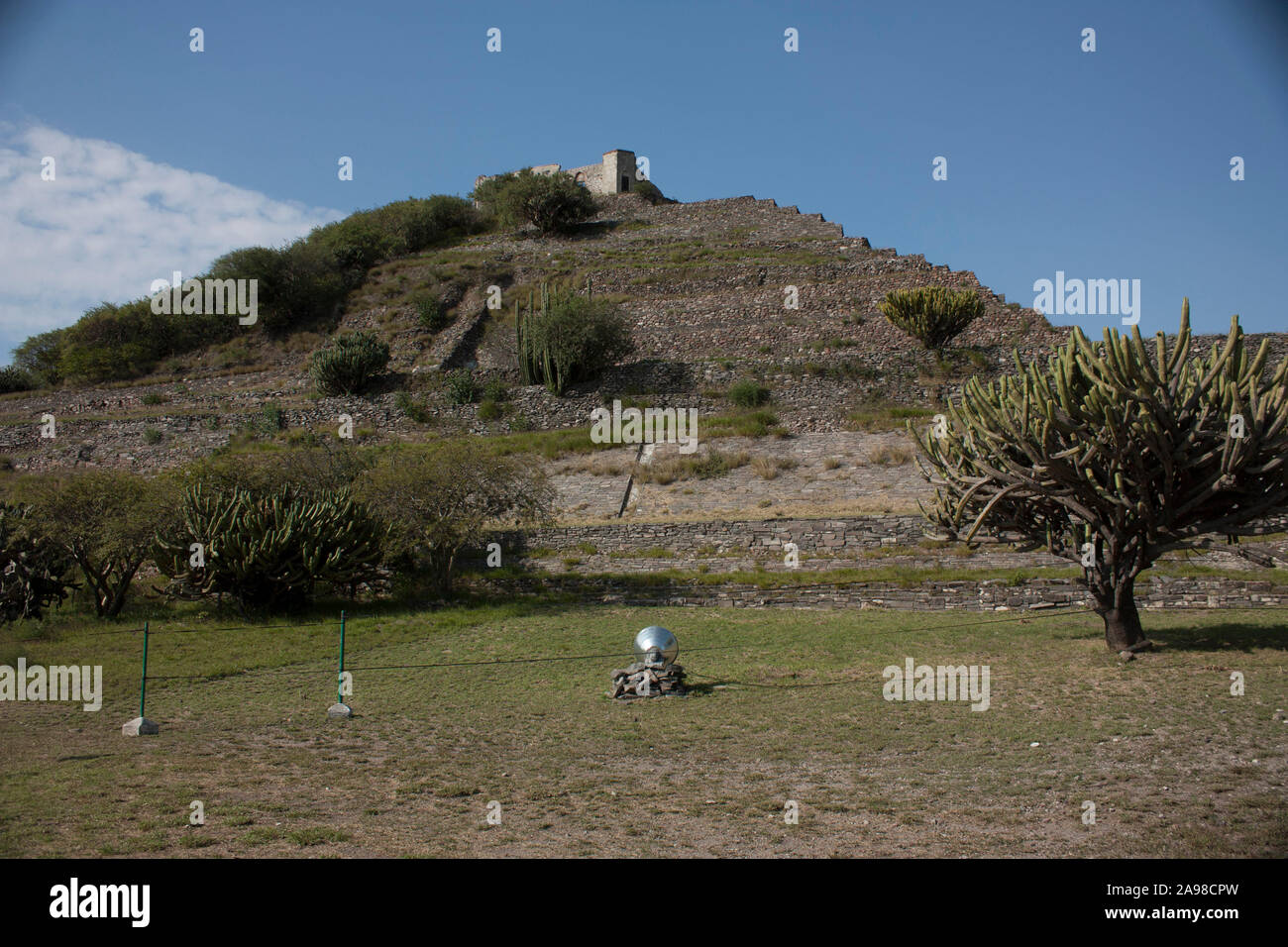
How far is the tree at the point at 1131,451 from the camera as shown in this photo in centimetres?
1076

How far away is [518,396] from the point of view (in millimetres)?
36438

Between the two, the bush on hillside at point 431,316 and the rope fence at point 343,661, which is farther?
the bush on hillside at point 431,316

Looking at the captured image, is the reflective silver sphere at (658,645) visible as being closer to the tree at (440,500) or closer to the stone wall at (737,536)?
the tree at (440,500)

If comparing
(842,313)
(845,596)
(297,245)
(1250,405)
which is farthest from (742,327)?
(1250,405)

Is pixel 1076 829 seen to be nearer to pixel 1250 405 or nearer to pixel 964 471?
pixel 1250 405

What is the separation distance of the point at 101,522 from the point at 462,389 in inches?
731

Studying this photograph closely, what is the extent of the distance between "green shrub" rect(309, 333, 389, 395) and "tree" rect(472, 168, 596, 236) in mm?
23308

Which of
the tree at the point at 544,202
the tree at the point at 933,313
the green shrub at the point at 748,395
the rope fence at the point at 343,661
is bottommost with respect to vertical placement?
the rope fence at the point at 343,661

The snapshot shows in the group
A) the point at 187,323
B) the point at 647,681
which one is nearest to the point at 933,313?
the point at 647,681

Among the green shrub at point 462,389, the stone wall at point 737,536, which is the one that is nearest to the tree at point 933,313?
the stone wall at point 737,536

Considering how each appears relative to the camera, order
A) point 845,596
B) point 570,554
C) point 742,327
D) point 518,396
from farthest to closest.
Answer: point 742,327
point 518,396
point 570,554
point 845,596

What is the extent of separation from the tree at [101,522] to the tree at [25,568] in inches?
9.2
